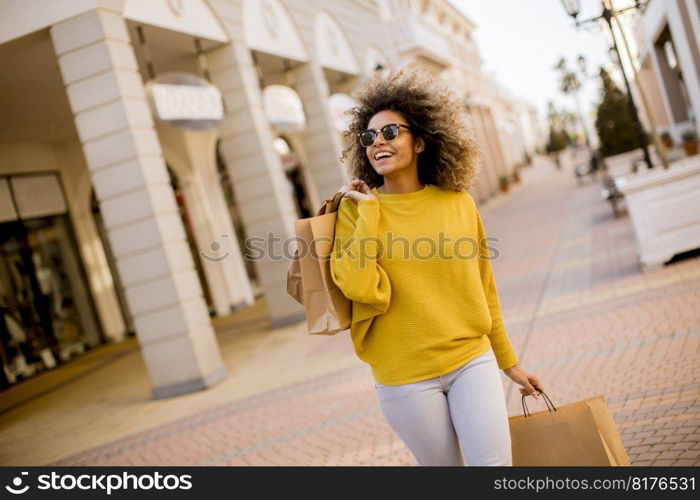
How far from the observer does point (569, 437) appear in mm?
2453

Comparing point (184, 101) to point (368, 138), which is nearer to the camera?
point (368, 138)

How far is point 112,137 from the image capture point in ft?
28.1

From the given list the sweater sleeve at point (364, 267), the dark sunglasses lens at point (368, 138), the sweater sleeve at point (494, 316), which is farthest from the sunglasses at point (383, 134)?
the sweater sleeve at point (494, 316)

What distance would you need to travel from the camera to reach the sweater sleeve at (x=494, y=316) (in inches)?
106

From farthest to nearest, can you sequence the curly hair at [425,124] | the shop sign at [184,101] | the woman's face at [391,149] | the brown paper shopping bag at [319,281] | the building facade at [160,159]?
1. the shop sign at [184,101]
2. the building facade at [160,159]
3. the curly hair at [425,124]
4. the woman's face at [391,149]
5. the brown paper shopping bag at [319,281]

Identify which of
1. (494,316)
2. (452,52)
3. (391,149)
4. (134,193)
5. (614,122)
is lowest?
(494,316)

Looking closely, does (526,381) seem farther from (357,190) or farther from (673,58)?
(673,58)

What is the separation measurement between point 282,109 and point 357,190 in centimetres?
1031

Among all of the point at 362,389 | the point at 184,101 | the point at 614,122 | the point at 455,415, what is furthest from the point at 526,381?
the point at 614,122

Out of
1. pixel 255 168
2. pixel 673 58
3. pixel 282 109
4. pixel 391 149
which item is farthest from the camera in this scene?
pixel 673 58

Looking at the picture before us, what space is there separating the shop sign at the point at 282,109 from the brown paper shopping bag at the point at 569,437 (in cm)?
1039

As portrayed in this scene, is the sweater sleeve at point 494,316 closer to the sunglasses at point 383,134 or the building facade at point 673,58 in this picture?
the sunglasses at point 383,134

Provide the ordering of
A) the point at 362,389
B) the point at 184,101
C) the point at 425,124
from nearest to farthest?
the point at 425,124, the point at 362,389, the point at 184,101

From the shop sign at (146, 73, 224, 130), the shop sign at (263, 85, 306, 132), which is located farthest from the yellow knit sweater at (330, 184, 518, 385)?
Answer: the shop sign at (263, 85, 306, 132)
